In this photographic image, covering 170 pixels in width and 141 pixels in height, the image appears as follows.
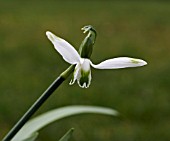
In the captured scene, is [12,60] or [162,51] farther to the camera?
[162,51]

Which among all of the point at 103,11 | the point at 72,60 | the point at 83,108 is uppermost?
the point at 72,60

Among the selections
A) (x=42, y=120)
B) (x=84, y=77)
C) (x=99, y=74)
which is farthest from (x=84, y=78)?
(x=99, y=74)

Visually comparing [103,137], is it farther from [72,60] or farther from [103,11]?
[103,11]

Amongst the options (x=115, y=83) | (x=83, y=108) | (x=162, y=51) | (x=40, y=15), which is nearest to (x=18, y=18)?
(x=40, y=15)

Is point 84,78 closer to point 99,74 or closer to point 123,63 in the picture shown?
point 123,63

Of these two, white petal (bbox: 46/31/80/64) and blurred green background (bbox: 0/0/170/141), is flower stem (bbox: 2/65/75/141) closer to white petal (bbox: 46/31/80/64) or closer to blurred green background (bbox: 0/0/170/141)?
white petal (bbox: 46/31/80/64)

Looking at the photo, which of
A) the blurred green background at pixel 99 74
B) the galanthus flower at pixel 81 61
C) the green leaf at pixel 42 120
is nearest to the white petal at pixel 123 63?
the galanthus flower at pixel 81 61

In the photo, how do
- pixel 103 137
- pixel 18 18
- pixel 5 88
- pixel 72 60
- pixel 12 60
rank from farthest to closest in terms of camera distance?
pixel 18 18
pixel 12 60
pixel 5 88
pixel 103 137
pixel 72 60

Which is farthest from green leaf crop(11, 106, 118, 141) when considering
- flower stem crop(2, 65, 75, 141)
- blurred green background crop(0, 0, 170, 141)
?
blurred green background crop(0, 0, 170, 141)
